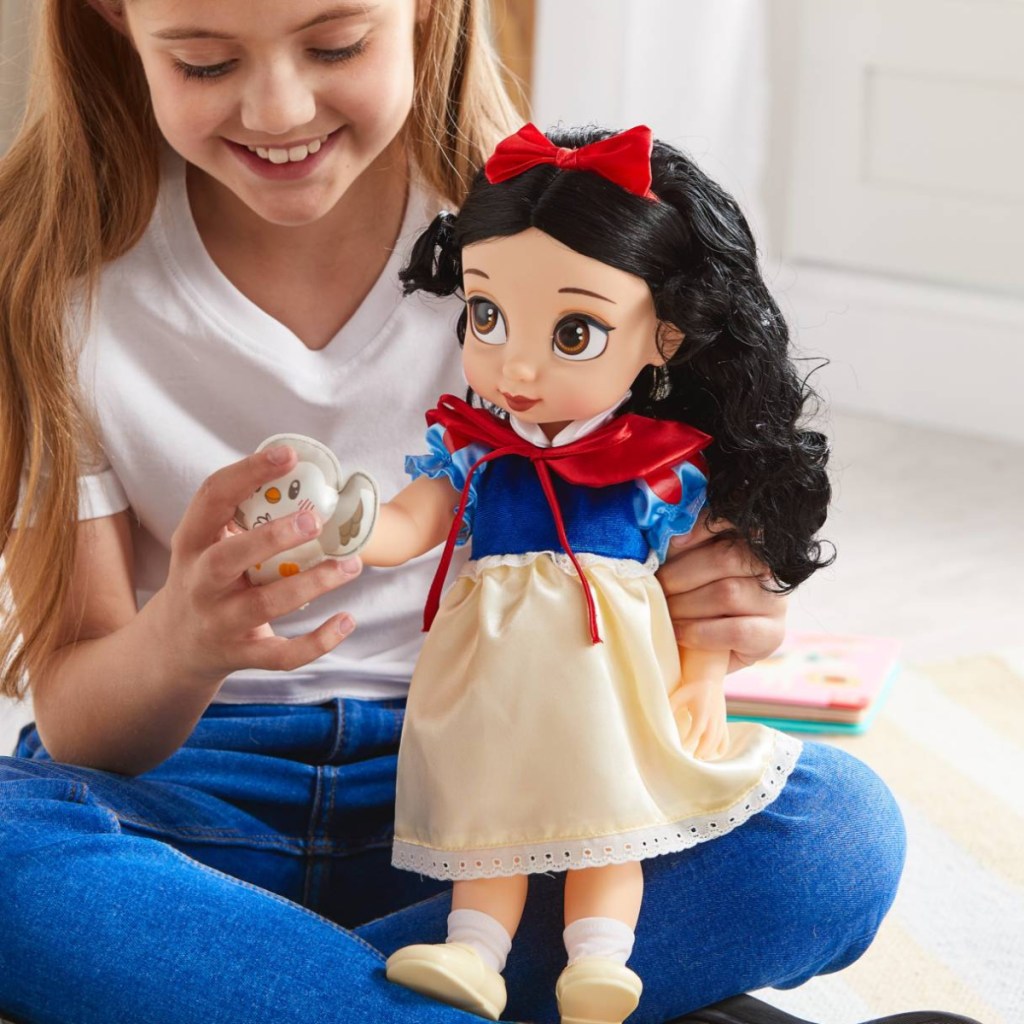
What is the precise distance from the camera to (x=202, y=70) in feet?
2.87

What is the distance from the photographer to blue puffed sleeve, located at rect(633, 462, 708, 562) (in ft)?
2.71

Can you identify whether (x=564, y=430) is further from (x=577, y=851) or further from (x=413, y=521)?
(x=577, y=851)

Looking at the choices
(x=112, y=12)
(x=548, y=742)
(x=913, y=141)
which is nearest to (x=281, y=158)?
(x=112, y=12)

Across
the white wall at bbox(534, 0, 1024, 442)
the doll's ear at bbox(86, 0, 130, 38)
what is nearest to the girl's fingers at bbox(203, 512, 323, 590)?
the doll's ear at bbox(86, 0, 130, 38)

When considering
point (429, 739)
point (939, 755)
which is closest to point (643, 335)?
point (429, 739)

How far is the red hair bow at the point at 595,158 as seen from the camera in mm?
772

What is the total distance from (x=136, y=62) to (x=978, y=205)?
5.27 ft

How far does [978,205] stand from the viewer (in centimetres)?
233

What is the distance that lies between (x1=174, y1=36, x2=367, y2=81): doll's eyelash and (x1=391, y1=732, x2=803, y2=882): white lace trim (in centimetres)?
43

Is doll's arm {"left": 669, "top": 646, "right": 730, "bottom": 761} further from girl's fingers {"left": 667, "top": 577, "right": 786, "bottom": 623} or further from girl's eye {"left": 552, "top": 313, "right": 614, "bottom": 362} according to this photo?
girl's eye {"left": 552, "top": 313, "right": 614, "bottom": 362}

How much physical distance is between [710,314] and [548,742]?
228 mm

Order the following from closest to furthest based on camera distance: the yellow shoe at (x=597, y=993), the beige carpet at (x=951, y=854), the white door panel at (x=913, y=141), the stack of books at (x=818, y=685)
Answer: the yellow shoe at (x=597, y=993) < the beige carpet at (x=951, y=854) < the stack of books at (x=818, y=685) < the white door panel at (x=913, y=141)

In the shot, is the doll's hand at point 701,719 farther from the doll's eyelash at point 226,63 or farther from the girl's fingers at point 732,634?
the doll's eyelash at point 226,63

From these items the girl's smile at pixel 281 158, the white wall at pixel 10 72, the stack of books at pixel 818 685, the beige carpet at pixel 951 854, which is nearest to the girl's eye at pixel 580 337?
Result: the girl's smile at pixel 281 158
